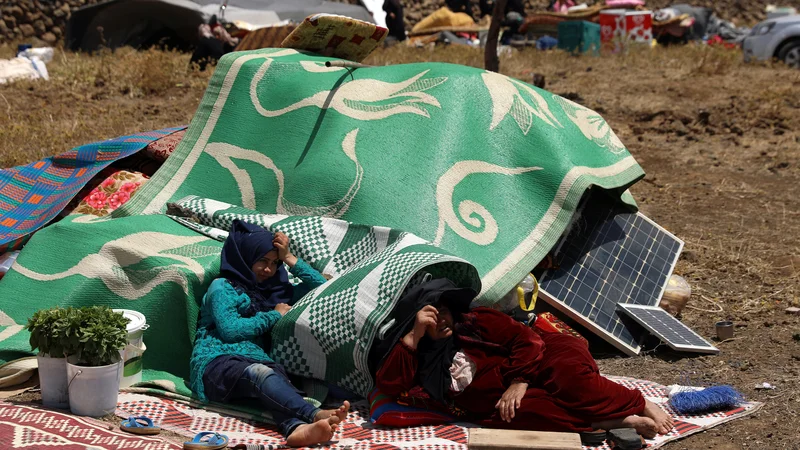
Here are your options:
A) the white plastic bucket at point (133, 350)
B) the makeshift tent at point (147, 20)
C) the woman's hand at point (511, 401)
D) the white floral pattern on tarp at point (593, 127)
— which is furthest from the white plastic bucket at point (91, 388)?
the makeshift tent at point (147, 20)

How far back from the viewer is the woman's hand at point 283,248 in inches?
181

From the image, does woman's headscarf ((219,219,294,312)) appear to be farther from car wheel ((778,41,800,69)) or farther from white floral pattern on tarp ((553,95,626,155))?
car wheel ((778,41,800,69))

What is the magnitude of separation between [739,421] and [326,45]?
3593mm

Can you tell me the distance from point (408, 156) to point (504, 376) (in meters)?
1.75

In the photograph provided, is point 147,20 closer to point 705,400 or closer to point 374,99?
point 374,99

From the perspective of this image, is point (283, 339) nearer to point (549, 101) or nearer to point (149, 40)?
point (549, 101)

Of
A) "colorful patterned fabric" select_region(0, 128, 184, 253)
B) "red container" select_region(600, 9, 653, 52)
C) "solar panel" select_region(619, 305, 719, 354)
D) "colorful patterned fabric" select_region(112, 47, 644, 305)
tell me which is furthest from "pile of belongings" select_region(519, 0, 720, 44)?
"solar panel" select_region(619, 305, 719, 354)

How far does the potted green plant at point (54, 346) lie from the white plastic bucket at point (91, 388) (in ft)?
0.22

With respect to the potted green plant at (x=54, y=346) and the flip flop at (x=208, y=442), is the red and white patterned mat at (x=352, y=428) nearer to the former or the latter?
the flip flop at (x=208, y=442)

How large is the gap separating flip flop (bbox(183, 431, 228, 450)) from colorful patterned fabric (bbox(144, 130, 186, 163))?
2581 millimetres

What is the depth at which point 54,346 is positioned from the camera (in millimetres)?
3842

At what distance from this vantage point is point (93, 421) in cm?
375

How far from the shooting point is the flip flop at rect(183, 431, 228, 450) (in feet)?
12.0

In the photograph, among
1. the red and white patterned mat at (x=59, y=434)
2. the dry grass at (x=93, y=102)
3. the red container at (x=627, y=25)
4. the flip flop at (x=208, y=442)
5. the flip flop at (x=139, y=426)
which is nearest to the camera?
the red and white patterned mat at (x=59, y=434)
